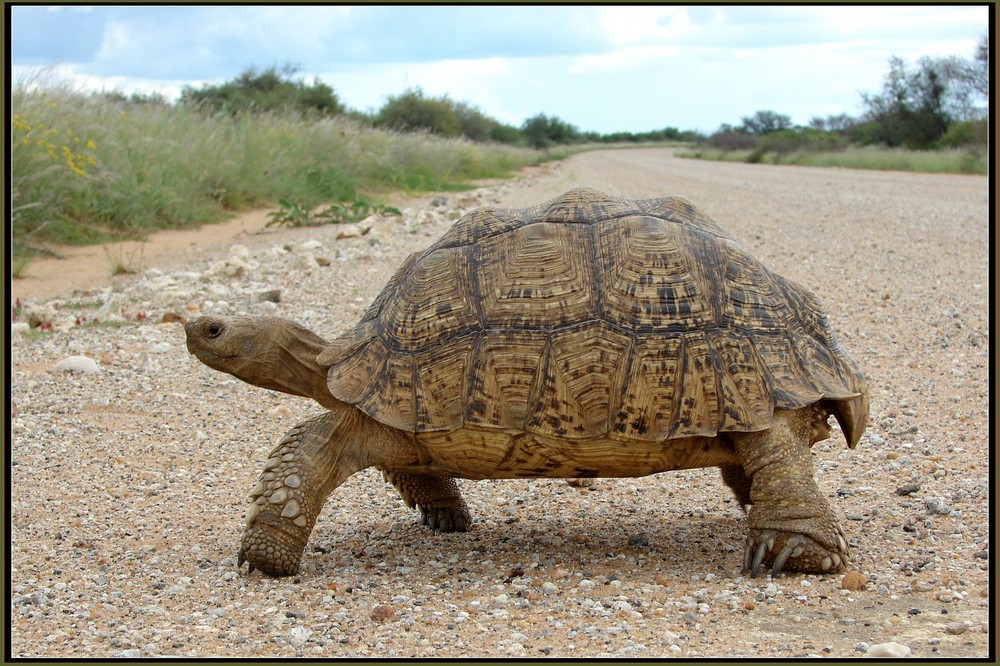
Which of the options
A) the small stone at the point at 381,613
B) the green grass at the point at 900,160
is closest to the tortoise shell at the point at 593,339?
the small stone at the point at 381,613

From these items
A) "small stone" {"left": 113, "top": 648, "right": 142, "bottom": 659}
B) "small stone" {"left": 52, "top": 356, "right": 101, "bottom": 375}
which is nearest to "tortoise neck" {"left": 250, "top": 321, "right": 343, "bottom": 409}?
"small stone" {"left": 113, "top": 648, "right": 142, "bottom": 659}

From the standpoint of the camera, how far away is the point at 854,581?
144 inches

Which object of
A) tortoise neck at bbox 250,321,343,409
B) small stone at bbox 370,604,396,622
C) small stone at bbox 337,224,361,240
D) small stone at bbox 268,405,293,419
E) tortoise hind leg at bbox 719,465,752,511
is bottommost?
small stone at bbox 370,604,396,622

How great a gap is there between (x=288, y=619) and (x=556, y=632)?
2.91 feet

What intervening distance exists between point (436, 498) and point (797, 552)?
1.60 m

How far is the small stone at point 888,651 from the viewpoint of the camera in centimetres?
293

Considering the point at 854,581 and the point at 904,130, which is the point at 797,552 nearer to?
the point at 854,581

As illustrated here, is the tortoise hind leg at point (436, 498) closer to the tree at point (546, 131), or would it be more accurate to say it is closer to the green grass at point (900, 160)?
the green grass at point (900, 160)

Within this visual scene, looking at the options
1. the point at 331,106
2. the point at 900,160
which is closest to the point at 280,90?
the point at 331,106

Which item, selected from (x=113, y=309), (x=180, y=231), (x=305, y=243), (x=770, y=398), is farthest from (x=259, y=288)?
(x=770, y=398)

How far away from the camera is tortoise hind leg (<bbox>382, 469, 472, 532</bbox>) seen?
15.4 ft

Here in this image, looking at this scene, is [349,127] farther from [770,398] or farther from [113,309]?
[770,398]

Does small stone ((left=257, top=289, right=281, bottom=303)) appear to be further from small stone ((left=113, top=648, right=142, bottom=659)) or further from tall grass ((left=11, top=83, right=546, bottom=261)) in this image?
small stone ((left=113, top=648, right=142, bottom=659))

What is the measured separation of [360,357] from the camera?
13.6 ft
